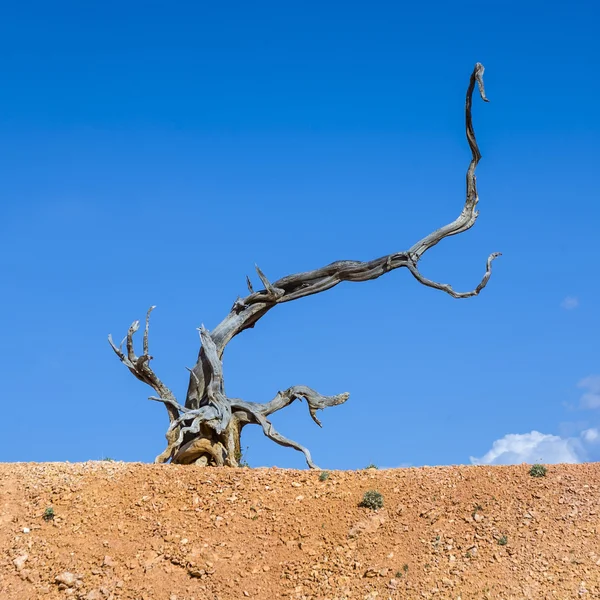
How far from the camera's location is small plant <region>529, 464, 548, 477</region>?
21328 mm

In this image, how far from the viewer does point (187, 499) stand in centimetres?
2091

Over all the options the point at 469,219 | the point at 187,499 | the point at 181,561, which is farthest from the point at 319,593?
the point at 469,219

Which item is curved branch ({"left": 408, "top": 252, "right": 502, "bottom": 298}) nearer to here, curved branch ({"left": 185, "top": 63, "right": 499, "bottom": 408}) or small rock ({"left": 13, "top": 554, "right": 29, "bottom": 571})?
curved branch ({"left": 185, "top": 63, "right": 499, "bottom": 408})

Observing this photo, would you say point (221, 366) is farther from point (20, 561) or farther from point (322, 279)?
point (20, 561)

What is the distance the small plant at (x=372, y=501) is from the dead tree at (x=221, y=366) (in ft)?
10.4

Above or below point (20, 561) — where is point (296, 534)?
above

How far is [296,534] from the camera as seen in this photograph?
64.3 feet

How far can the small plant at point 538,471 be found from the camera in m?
21.3

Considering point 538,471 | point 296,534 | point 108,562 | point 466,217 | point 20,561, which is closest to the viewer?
point 108,562

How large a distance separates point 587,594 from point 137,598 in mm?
8744

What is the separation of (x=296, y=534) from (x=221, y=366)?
6.66 metres

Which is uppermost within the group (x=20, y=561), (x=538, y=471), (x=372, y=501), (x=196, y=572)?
(x=538, y=471)

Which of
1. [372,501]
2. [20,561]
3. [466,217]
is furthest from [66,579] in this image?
[466,217]

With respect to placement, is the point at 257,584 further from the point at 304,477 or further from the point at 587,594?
the point at 587,594
